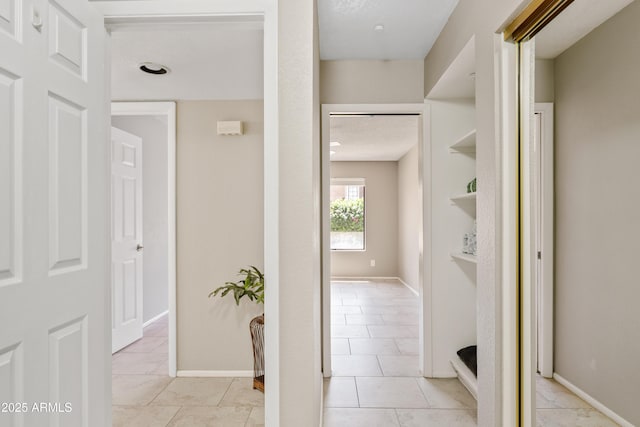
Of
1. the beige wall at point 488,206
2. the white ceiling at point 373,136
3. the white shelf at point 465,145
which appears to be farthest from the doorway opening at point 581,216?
the white ceiling at point 373,136

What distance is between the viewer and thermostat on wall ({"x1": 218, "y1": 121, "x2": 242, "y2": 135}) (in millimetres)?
2965

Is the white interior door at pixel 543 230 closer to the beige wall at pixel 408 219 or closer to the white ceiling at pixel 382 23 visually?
the white ceiling at pixel 382 23

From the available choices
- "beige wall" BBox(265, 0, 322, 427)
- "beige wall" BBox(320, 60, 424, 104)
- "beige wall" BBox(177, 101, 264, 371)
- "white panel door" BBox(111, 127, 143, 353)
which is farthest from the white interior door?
"white panel door" BBox(111, 127, 143, 353)

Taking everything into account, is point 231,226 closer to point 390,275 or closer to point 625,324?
point 625,324

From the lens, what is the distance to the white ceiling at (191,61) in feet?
6.92

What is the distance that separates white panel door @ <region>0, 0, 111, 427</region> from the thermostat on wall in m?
1.42

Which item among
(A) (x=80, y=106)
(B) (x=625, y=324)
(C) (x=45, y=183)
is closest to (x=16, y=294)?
(C) (x=45, y=183)

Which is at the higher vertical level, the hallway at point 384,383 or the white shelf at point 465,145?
the white shelf at point 465,145

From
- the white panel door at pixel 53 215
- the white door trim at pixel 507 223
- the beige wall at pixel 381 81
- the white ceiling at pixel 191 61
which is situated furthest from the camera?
the beige wall at pixel 381 81

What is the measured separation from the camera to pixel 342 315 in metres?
4.70

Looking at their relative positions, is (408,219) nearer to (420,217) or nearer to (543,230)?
(420,217)

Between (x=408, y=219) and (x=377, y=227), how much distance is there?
989mm

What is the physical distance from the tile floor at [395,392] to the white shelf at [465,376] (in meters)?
0.06

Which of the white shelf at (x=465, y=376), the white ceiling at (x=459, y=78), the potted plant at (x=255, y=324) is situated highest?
the white ceiling at (x=459, y=78)
